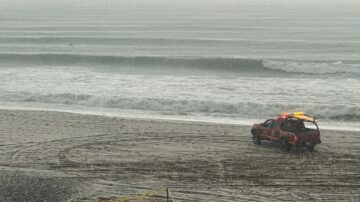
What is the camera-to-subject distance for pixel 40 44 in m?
71.9

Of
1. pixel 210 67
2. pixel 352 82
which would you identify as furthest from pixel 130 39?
pixel 352 82

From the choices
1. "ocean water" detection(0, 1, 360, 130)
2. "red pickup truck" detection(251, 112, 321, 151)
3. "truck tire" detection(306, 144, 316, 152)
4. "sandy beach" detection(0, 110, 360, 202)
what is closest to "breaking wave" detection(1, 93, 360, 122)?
"ocean water" detection(0, 1, 360, 130)

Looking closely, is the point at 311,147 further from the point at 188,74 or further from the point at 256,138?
the point at 188,74

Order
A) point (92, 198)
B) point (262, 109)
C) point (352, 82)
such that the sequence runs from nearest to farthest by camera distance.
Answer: point (92, 198)
point (262, 109)
point (352, 82)

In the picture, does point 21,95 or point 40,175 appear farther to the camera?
point 21,95

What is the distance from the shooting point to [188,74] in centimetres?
4622

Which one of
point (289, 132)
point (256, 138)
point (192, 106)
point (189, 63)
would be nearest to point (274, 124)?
point (256, 138)

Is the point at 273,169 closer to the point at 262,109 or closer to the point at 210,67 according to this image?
the point at 262,109

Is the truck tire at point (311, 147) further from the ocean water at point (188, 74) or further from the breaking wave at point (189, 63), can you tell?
the breaking wave at point (189, 63)

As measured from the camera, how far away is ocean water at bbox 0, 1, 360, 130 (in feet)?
102

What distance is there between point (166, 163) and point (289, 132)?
461 cm

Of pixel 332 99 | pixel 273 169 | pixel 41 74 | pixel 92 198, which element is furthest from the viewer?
pixel 41 74

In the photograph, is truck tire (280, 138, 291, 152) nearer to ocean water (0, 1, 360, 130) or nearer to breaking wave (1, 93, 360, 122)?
ocean water (0, 1, 360, 130)

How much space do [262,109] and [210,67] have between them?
2064 centimetres
